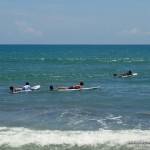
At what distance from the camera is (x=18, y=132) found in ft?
89.8

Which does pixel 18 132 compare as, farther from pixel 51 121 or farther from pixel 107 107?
pixel 107 107

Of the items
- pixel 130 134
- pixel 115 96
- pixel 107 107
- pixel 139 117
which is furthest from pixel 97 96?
pixel 130 134

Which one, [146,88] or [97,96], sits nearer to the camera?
[97,96]

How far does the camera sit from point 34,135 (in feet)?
87.1

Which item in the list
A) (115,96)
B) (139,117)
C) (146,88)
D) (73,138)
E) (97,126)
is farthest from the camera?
(146,88)

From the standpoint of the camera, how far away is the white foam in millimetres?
24984

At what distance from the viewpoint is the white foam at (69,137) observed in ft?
82.0

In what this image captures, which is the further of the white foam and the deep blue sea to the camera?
the white foam

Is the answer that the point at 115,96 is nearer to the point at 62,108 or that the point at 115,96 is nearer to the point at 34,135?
the point at 62,108

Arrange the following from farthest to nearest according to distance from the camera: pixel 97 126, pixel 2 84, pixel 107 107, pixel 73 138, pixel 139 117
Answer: pixel 2 84, pixel 107 107, pixel 139 117, pixel 97 126, pixel 73 138

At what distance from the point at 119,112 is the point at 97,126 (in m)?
5.52

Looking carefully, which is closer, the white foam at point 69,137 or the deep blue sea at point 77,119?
the deep blue sea at point 77,119

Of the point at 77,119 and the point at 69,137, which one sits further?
the point at 77,119

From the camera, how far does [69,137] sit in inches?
1025
